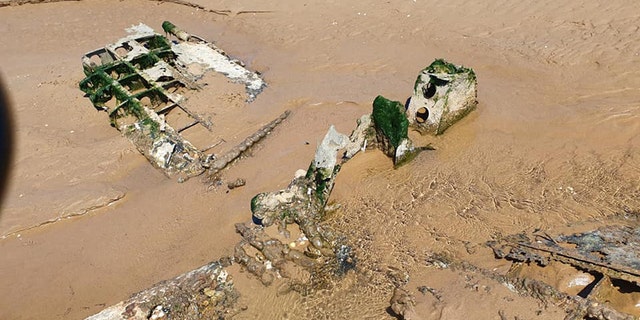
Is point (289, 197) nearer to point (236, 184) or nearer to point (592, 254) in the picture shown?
point (236, 184)

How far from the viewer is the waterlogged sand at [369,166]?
5.80 metres

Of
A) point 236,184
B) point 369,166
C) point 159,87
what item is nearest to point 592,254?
point 369,166

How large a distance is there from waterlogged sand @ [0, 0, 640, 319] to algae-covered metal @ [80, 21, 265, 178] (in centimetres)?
30

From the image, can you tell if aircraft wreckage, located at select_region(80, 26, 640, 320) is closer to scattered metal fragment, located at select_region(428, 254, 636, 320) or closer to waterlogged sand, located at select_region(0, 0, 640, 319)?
scattered metal fragment, located at select_region(428, 254, 636, 320)

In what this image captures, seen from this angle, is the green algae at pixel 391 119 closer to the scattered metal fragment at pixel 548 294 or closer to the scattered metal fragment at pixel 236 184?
the scattered metal fragment at pixel 548 294

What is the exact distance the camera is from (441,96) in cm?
753

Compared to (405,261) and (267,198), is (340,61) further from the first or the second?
(405,261)

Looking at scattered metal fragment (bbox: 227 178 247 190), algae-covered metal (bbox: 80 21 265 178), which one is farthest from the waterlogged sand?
algae-covered metal (bbox: 80 21 265 178)

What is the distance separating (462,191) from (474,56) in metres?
4.25

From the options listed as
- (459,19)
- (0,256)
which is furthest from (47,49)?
(459,19)

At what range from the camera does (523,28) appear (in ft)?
34.5

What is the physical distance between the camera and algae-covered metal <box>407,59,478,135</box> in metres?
7.43

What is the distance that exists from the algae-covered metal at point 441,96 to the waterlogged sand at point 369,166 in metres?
0.26

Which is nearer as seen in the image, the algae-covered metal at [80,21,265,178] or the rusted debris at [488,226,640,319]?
the rusted debris at [488,226,640,319]
